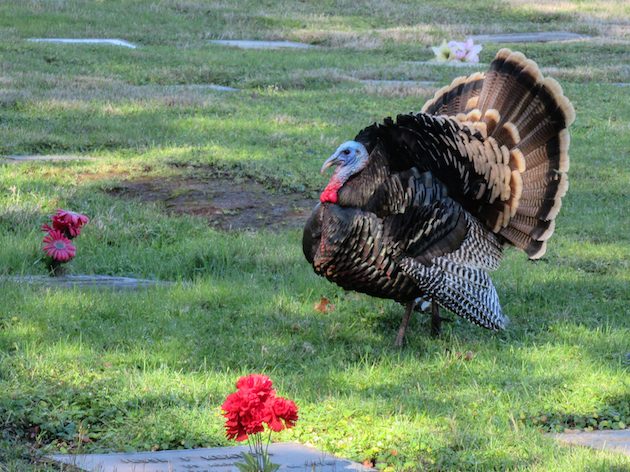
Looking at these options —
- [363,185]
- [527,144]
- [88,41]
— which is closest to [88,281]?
[363,185]

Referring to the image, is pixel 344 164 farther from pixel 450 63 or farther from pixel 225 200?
pixel 450 63

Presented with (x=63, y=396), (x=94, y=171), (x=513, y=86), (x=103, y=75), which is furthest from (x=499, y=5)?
(x=63, y=396)

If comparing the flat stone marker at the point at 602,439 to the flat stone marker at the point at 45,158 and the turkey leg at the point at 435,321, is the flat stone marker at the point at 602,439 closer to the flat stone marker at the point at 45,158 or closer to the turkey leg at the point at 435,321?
the turkey leg at the point at 435,321

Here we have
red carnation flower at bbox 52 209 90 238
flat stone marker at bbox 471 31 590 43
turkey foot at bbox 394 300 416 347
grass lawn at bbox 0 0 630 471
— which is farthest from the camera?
flat stone marker at bbox 471 31 590 43

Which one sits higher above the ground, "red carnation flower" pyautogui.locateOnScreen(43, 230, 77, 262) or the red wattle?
the red wattle

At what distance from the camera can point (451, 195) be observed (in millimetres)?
6781

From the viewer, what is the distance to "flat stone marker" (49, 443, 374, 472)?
452cm

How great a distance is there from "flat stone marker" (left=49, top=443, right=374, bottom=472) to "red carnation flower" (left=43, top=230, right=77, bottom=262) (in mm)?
2928

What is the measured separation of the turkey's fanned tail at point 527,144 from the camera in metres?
6.95

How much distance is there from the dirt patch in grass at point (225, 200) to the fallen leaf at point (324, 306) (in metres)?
2.03

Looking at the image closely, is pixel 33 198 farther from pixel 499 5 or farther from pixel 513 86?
pixel 499 5

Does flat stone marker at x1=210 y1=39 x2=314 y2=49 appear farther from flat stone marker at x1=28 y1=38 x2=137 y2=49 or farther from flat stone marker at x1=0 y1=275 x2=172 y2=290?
flat stone marker at x1=0 y1=275 x2=172 y2=290

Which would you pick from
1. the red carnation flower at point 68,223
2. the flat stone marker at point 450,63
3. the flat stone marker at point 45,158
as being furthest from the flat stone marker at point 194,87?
the red carnation flower at point 68,223

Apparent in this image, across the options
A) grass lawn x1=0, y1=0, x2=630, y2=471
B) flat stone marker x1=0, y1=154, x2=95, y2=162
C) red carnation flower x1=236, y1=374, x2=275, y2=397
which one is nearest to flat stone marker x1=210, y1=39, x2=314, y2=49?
grass lawn x1=0, y1=0, x2=630, y2=471
